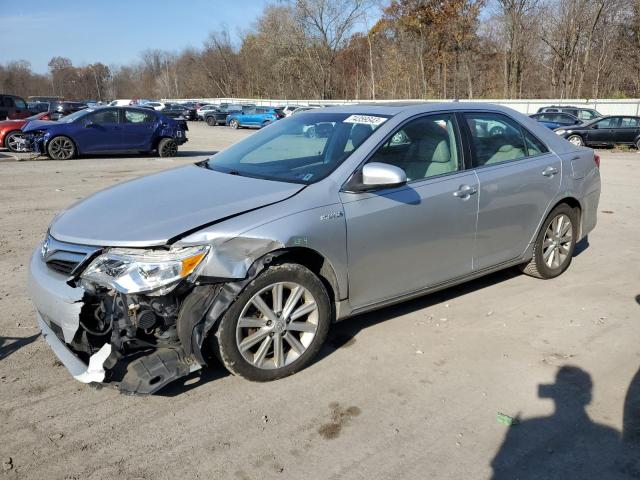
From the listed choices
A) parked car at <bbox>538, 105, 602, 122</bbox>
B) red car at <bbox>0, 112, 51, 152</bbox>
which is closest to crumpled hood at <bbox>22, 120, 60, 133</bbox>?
red car at <bbox>0, 112, 51, 152</bbox>

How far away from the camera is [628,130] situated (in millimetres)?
22391

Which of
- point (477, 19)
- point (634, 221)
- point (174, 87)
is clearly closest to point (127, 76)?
point (174, 87)

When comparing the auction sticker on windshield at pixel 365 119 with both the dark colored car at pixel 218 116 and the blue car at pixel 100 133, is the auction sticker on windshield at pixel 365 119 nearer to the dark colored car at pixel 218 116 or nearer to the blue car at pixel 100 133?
the blue car at pixel 100 133

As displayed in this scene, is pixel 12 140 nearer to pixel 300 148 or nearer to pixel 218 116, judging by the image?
pixel 300 148

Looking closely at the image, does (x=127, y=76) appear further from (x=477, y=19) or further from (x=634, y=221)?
(x=634, y=221)

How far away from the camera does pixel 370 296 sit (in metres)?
3.83

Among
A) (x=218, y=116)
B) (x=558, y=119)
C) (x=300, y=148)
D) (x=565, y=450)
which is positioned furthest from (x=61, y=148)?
(x=218, y=116)

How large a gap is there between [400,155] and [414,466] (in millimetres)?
2196

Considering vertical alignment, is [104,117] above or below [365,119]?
above

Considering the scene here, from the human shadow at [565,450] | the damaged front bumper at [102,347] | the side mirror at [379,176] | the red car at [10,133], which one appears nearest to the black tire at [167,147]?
the red car at [10,133]

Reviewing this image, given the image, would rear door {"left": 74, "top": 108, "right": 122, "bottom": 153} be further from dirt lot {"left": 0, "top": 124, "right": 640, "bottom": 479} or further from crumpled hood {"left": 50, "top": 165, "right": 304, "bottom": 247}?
crumpled hood {"left": 50, "top": 165, "right": 304, "bottom": 247}

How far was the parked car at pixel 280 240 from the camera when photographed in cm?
307

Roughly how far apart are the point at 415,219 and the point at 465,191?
59 centimetres

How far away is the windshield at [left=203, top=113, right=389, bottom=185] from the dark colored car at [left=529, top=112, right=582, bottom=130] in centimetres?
2229
